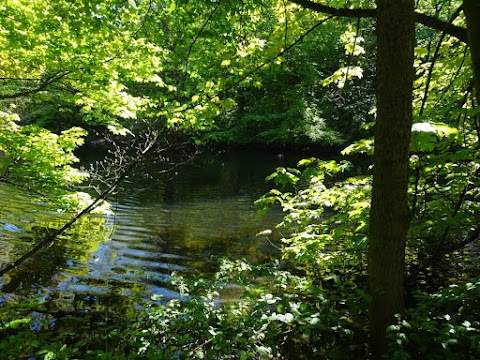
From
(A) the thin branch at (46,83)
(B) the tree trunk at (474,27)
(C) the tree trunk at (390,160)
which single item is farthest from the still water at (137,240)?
(B) the tree trunk at (474,27)

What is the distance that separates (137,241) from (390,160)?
7.72 m

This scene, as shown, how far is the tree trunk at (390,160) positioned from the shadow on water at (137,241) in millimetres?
3049

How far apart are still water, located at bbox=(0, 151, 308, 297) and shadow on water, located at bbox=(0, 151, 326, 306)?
17mm

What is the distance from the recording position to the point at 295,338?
3963 millimetres

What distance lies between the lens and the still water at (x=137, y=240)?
21.5 feet

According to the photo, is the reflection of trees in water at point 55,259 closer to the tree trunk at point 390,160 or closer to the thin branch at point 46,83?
the thin branch at point 46,83

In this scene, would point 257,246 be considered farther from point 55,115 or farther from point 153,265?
point 55,115

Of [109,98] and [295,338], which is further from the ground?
[109,98]

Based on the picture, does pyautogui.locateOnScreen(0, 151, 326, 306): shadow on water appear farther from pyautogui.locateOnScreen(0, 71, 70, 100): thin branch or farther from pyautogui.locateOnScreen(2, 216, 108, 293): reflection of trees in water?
pyautogui.locateOnScreen(0, 71, 70, 100): thin branch

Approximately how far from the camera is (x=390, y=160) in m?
2.76

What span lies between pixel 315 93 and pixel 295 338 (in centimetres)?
2821

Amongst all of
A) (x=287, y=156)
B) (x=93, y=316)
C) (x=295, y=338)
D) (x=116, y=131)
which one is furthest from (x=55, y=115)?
(x=295, y=338)

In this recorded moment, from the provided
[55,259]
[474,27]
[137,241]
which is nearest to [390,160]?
[474,27]

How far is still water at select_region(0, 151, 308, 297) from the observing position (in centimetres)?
655
